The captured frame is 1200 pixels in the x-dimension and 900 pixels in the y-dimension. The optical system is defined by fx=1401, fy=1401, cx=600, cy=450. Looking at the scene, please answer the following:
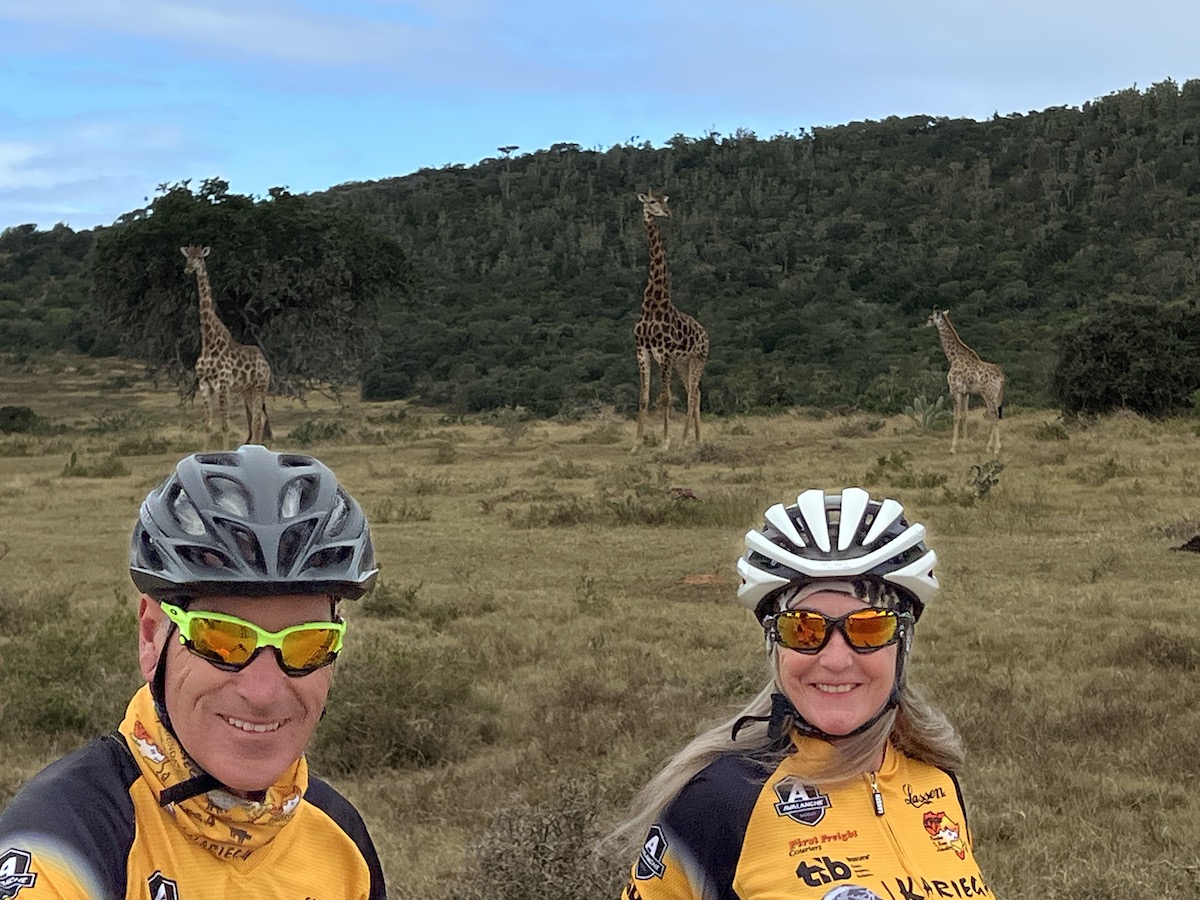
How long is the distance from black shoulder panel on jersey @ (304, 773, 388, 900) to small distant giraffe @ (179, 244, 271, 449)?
1913 centimetres

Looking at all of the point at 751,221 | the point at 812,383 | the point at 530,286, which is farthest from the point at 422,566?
the point at 751,221

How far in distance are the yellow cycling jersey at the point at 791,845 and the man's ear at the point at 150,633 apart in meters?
1.00

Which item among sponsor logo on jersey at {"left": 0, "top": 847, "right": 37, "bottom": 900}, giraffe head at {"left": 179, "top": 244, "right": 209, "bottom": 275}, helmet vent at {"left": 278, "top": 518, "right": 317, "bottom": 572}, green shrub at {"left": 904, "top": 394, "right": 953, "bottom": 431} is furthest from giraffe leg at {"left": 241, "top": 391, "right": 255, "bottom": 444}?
sponsor logo on jersey at {"left": 0, "top": 847, "right": 37, "bottom": 900}

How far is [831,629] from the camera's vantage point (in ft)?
8.45

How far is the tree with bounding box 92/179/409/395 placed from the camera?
1105 inches

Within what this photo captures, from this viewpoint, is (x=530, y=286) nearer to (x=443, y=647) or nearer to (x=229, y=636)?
(x=443, y=647)

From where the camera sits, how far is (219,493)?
6.10ft

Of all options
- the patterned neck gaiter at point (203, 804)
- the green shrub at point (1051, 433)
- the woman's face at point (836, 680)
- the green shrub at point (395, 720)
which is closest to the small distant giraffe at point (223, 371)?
the green shrub at point (1051, 433)

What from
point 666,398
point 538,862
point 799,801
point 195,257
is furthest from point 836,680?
point 195,257

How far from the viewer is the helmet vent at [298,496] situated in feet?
6.12

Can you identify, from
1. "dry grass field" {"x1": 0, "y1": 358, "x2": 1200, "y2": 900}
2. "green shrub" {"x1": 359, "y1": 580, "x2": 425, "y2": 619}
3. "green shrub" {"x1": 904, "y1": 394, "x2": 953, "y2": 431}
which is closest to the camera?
"dry grass field" {"x1": 0, "y1": 358, "x2": 1200, "y2": 900}

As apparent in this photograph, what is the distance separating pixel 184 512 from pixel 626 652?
6.16 metres

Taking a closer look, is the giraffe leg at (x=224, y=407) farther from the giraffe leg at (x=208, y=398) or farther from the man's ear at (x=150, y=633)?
the man's ear at (x=150, y=633)

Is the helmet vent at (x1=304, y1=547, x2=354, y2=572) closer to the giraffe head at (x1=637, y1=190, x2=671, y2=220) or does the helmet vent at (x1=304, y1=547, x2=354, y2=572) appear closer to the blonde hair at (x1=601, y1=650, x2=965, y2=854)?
the blonde hair at (x1=601, y1=650, x2=965, y2=854)
